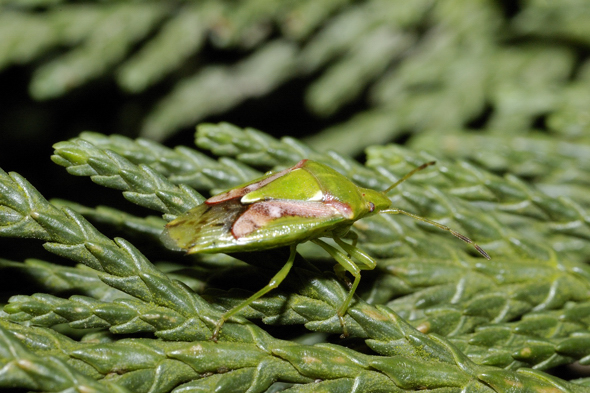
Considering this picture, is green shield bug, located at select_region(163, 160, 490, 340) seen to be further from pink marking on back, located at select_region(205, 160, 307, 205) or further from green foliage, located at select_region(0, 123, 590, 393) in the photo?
green foliage, located at select_region(0, 123, 590, 393)

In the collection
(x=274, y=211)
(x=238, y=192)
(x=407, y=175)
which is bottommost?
(x=407, y=175)

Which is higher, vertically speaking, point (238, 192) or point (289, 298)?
point (238, 192)

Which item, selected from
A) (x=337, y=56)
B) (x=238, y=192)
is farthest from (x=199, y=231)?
(x=337, y=56)

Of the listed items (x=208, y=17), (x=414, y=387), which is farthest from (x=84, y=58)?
(x=414, y=387)

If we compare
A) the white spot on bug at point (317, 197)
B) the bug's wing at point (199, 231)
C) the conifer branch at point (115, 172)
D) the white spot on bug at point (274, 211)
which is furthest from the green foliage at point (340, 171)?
the white spot on bug at point (317, 197)

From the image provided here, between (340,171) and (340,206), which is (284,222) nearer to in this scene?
(340,206)

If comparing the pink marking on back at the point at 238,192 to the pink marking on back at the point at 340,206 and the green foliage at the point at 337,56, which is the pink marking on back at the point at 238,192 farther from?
the green foliage at the point at 337,56

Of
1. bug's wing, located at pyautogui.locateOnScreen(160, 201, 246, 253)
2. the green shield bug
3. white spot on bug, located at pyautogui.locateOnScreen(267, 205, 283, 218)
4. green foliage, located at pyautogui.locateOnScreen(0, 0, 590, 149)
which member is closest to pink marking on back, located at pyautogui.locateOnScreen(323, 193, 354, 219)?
the green shield bug
